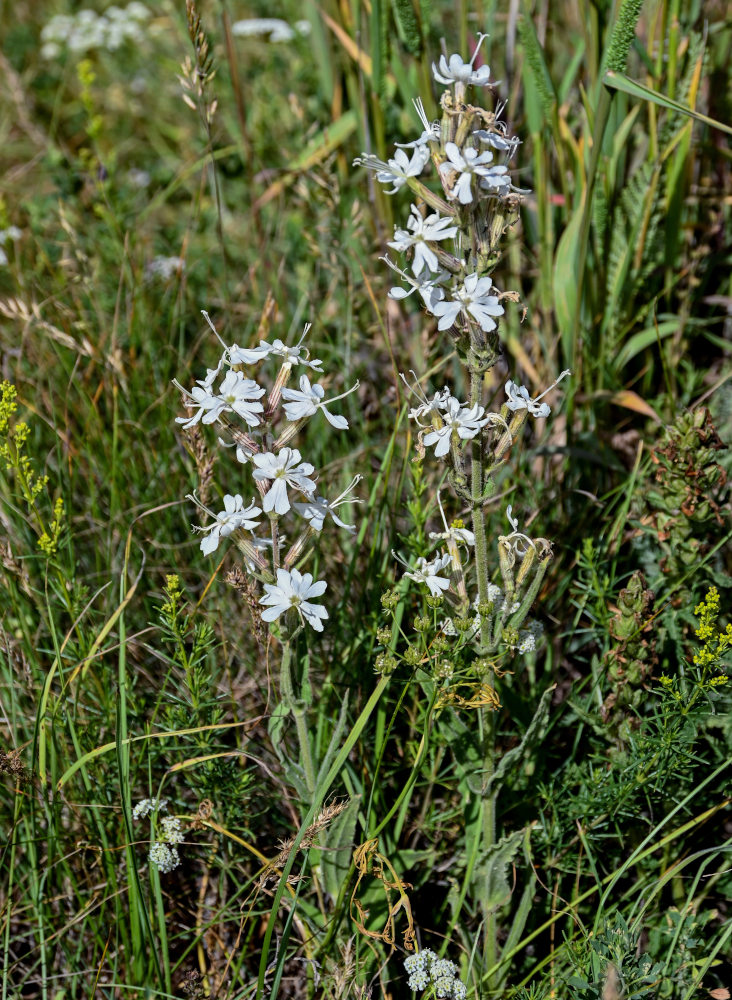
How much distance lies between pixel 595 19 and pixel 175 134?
109 inches

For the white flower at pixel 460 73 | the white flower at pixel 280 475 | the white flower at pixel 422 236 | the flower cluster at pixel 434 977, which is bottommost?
the flower cluster at pixel 434 977

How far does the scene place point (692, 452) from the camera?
1.95 metres

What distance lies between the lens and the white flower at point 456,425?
63.2 inches

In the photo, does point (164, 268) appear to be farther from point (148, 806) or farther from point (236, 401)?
point (148, 806)

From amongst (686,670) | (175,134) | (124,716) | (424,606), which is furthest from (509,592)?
(175,134)

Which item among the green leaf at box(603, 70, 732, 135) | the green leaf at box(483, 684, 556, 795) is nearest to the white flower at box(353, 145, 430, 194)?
the green leaf at box(603, 70, 732, 135)

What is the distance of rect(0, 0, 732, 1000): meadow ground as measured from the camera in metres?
1.70

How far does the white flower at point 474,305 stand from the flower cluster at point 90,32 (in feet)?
12.7

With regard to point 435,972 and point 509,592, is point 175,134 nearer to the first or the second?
point 509,592

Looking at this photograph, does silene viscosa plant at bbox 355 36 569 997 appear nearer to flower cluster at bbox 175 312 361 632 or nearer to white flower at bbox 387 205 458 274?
white flower at bbox 387 205 458 274

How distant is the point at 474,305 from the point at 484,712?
802 millimetres

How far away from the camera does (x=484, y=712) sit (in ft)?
5.89

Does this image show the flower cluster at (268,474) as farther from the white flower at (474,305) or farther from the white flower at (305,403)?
the white flower at (474,305)

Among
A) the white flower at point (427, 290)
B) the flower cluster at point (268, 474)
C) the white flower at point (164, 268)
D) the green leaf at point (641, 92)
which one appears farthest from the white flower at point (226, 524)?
the white flower at point (164, 268)
